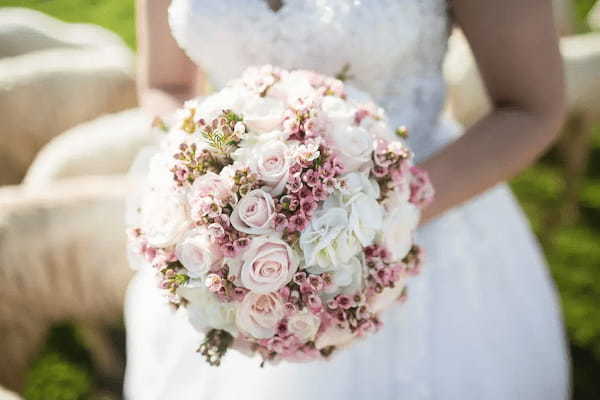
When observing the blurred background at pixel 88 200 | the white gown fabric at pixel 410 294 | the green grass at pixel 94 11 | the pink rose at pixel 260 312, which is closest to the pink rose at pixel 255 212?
the pink rose at pixel 260 312

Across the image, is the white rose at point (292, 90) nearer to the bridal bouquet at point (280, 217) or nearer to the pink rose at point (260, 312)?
the bridal bouquet at point (280, 217)

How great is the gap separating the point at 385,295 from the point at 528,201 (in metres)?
3.00

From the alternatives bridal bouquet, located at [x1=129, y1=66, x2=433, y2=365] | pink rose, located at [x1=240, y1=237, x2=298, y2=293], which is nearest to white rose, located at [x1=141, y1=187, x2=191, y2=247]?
bridal bouquet, located at [x1=129, y1=66, x2=433, y2=365]

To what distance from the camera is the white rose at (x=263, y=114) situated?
90cm

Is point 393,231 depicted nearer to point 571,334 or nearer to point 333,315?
point 333,315

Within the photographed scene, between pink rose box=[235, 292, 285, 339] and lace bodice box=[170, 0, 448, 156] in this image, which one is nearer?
pink rose box=[235, 292, 285, 339]

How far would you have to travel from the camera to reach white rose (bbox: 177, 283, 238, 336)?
2.96 ft

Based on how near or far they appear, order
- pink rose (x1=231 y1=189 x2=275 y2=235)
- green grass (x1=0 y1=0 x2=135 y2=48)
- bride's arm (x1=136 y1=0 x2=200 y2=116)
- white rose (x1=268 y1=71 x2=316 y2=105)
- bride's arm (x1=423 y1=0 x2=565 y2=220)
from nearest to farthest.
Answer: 1. pink rose (x1=231 y1=189 x2=275 y2=235)
2. white rose (x1=268 y1=71 x2=316 y2=105)
3. bride's arm (x1=423 y1=0 x2=565 y2=220)
4. bride's arm (x1=136 y1=0 x2=200 y2=116)
5. green grass (x1=0 y1=0 x2=135 y2=48)

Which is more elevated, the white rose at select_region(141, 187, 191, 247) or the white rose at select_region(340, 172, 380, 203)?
the white rose at select_region(141, 187, 191, 247)

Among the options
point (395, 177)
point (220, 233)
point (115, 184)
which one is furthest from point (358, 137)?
point (115, 184)

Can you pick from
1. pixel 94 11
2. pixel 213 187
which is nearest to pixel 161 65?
pixel 213 187

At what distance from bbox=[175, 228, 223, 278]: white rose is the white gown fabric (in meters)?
0.34

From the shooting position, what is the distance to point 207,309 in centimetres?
91

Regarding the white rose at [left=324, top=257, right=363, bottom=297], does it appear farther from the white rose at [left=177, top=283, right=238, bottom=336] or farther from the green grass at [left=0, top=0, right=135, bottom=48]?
the green grass at [left=0, top=0, right=135, bottom=48]
